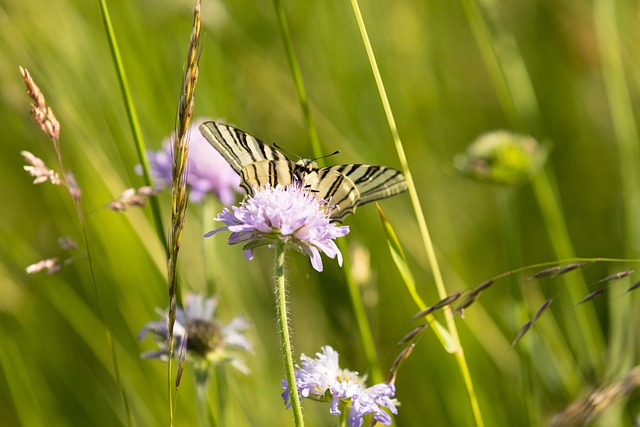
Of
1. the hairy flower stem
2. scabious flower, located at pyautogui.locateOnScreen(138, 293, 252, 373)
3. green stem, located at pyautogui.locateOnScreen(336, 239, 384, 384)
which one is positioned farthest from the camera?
scabious flower, located at pyautogui.locateOnScreen(138, 293, 252, 373)

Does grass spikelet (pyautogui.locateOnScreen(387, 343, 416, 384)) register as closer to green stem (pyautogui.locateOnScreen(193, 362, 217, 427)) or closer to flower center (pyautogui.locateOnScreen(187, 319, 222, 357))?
green stem (pyautogui.locateOnScreen(193, 362, 217, 427))

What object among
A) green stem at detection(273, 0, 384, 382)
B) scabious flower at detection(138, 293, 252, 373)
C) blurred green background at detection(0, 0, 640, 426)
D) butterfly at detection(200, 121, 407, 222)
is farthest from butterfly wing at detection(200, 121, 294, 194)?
blurred green background at detection(0, 0, 640, 426)

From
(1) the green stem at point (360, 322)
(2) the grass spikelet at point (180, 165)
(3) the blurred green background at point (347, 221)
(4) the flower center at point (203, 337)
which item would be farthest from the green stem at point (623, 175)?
(2) the grass spikelet at point (180, 165)

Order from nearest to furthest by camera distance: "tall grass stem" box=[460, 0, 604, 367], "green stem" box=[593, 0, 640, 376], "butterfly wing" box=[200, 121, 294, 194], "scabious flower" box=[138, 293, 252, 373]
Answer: "butterfly wing" box=[200, 121, 294, 194] → "scabious flower" box=[138, 293, 252, 373] → "green stem" box=[593, 0, 640, 376] → "tall grass stem" box=[460, 0, 604, 367]

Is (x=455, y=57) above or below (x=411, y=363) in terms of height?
above

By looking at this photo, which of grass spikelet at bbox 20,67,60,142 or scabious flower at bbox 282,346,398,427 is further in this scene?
grass spikelet at bbox 20,67,60,142

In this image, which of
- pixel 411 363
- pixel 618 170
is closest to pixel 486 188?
pixel 618 170

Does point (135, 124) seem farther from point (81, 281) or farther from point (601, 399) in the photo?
point (81, 281)
